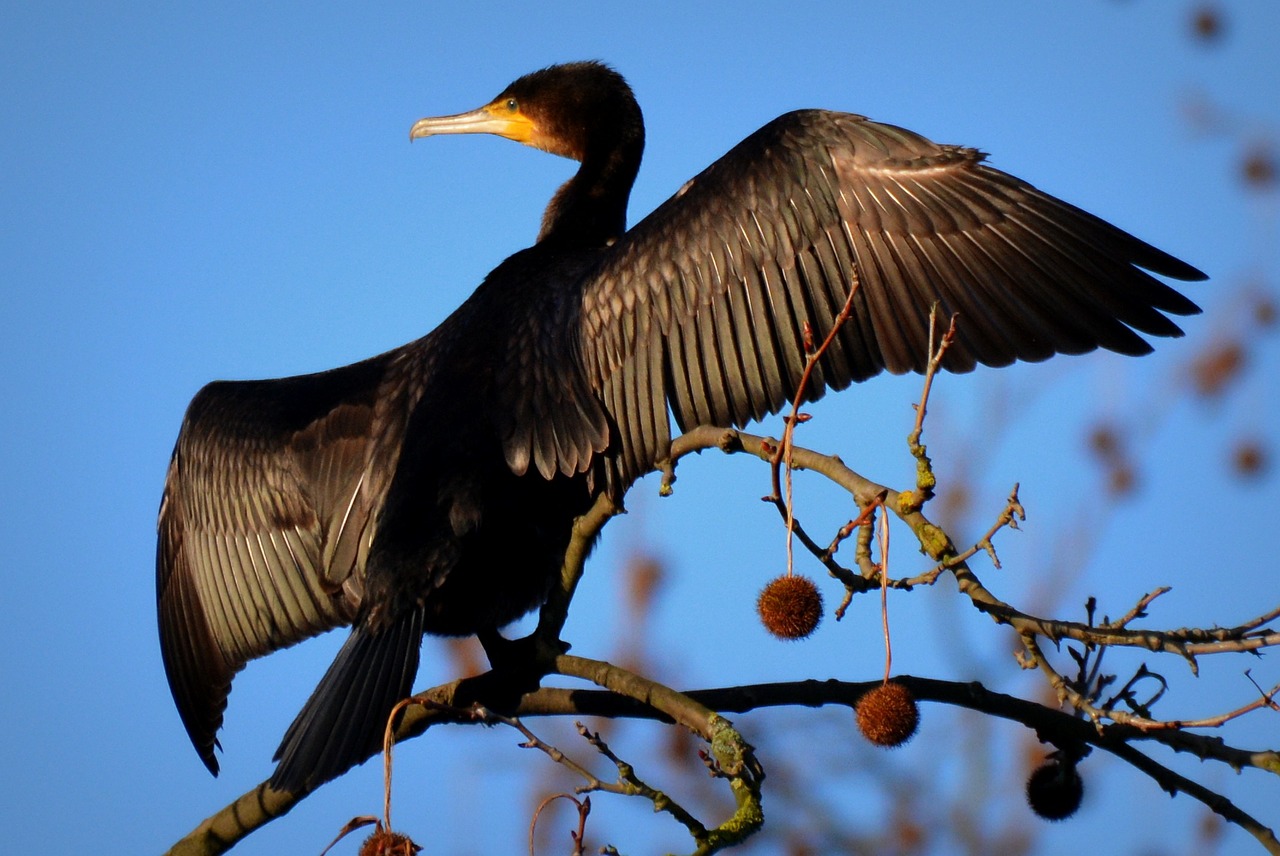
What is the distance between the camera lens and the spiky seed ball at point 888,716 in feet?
8.66

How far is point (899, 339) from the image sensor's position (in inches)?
149

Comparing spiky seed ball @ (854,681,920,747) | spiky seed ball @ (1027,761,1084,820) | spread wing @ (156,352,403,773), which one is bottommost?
spiky seed ball @ (1027,761,1084,820)

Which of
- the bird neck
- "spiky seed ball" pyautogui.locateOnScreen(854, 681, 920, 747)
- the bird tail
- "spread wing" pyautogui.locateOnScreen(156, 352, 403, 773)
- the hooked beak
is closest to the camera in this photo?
"spiky seed ball" pyautogui.locateOnScreen(854, 681, 920, 747)

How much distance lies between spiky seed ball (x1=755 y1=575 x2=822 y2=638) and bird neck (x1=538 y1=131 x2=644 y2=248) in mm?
2426

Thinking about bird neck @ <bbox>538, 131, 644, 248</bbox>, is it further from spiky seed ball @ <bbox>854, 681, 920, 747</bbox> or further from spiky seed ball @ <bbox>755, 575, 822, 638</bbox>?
spiky seed ball @ <bbox>854, 681, 920, 747</bbox>

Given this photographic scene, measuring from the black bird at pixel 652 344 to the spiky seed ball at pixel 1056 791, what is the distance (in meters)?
1.08

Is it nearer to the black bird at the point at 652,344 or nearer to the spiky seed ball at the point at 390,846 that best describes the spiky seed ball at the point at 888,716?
the spiky seed ball at the point at 390,846

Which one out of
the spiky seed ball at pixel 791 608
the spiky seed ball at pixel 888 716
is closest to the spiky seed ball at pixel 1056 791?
the spiky seed ball at pixel 888 716

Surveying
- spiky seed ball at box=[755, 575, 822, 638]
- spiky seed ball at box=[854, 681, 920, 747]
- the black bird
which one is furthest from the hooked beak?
spiky seed ball at box=[854, 681, 920, 747]

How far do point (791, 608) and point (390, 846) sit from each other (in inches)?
34.9

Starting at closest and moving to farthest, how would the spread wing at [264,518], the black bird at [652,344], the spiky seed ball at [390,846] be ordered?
the spiky seed ball at [390,846] → the black bird at [652,344] → the spread wing at [264,518]

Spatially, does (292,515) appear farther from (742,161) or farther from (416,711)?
(742,161)

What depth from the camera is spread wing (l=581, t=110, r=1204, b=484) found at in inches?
146

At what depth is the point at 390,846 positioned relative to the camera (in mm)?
2361
